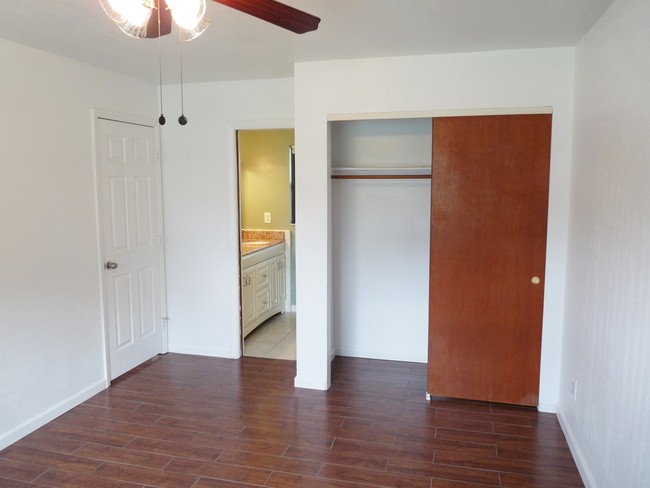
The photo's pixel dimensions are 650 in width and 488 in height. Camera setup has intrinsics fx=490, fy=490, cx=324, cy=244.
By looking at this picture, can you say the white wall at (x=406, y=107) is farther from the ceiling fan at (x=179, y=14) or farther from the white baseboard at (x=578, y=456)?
the ceiling fan at (x=179, y=14)

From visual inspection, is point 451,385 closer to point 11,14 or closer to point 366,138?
point 366,138

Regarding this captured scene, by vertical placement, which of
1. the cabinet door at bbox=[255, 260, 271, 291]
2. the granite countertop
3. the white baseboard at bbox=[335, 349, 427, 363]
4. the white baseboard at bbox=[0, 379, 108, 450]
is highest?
the granite countertop

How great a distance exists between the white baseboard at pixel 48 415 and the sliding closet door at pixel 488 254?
99.7 inches

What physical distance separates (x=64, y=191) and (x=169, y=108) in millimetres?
1349

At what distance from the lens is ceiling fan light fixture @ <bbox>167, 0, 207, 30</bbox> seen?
147 cm

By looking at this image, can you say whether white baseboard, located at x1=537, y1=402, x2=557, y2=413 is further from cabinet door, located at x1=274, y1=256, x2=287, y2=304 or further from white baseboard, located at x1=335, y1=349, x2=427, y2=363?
cabinet door, located at x1=274, y1=256, x2=287, y2=304

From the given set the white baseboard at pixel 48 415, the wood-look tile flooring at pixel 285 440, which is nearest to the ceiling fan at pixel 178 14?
the wood-look tile flooring at pixel 285 440

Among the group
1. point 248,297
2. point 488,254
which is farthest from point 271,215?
point 488,254

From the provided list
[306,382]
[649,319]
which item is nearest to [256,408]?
[306,382]

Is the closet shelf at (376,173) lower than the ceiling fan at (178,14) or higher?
lower

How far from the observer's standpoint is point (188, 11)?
149cm

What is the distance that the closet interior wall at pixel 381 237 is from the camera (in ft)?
13.6

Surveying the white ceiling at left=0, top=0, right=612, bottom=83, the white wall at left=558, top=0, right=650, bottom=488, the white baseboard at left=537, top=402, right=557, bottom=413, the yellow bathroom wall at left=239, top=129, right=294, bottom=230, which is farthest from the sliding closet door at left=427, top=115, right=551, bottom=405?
the yellow bathroom wall at left=239, top=129, right=294, bottom=230

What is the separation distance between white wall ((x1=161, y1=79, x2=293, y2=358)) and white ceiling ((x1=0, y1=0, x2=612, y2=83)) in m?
0.52
